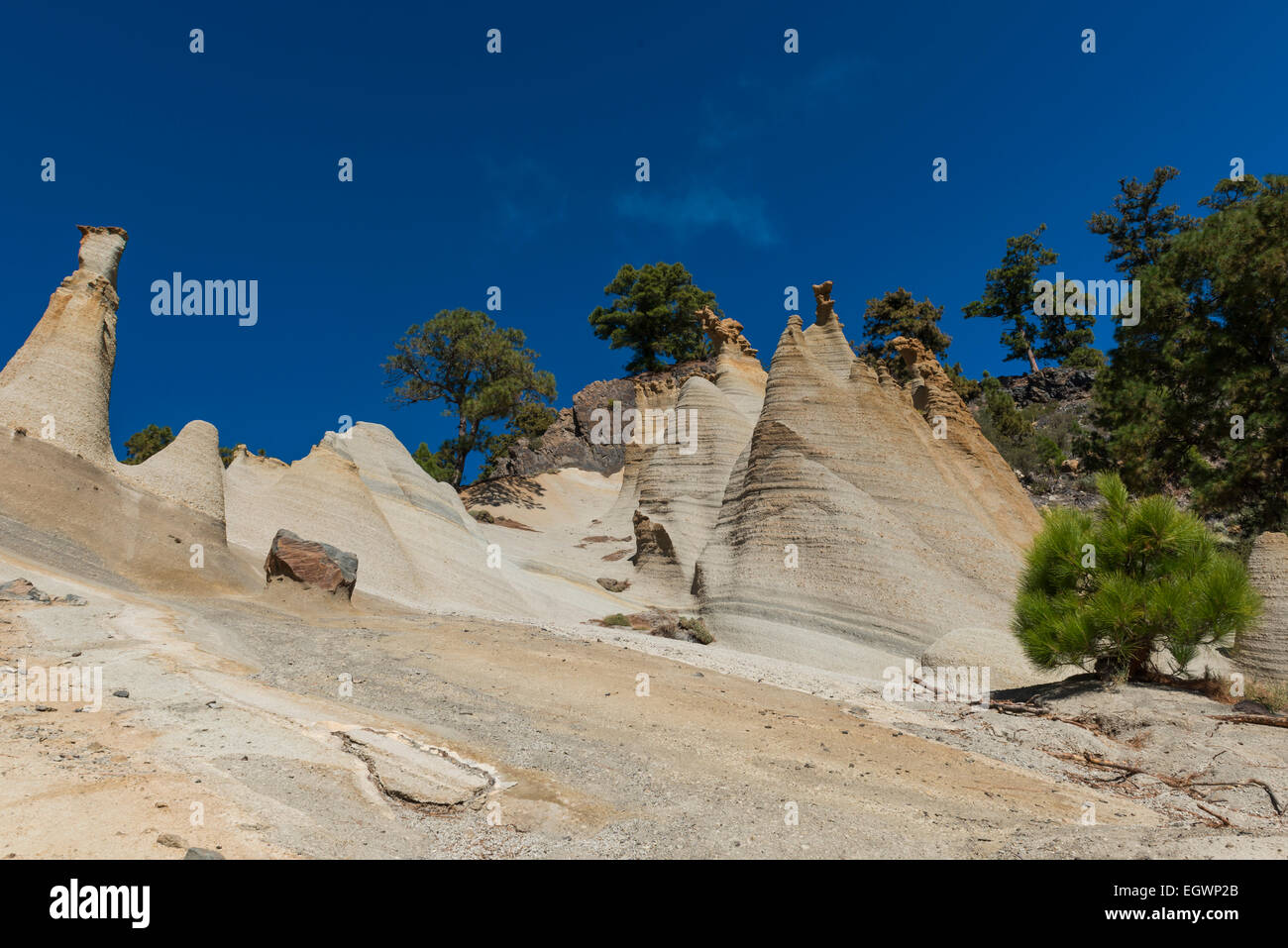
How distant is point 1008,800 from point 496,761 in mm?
3596

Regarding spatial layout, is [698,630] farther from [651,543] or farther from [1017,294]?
[1017,294]

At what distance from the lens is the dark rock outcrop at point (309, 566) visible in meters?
12.1

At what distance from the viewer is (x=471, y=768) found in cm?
490

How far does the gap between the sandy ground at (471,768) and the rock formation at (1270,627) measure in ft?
14.8

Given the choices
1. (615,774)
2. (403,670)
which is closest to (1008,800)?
(615,774)

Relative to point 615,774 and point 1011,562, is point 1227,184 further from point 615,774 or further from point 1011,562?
point 615,774

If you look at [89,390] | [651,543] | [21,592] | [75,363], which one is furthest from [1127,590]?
[75,363]

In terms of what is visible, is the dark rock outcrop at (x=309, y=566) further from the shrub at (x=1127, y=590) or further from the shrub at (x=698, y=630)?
the shrub at (x=1127, y=590)

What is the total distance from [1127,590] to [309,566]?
38.5ft

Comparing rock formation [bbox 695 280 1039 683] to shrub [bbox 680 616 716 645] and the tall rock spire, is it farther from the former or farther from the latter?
the tall rock spire

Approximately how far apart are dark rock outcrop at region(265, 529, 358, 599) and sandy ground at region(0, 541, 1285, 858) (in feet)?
10.6

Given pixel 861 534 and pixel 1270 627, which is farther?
pixel 861 534

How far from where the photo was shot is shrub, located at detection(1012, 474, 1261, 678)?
8453 mm

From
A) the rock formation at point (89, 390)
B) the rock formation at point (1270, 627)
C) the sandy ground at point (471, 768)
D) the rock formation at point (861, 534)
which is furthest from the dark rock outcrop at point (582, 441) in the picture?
the rock formation at point (1270, 627)
